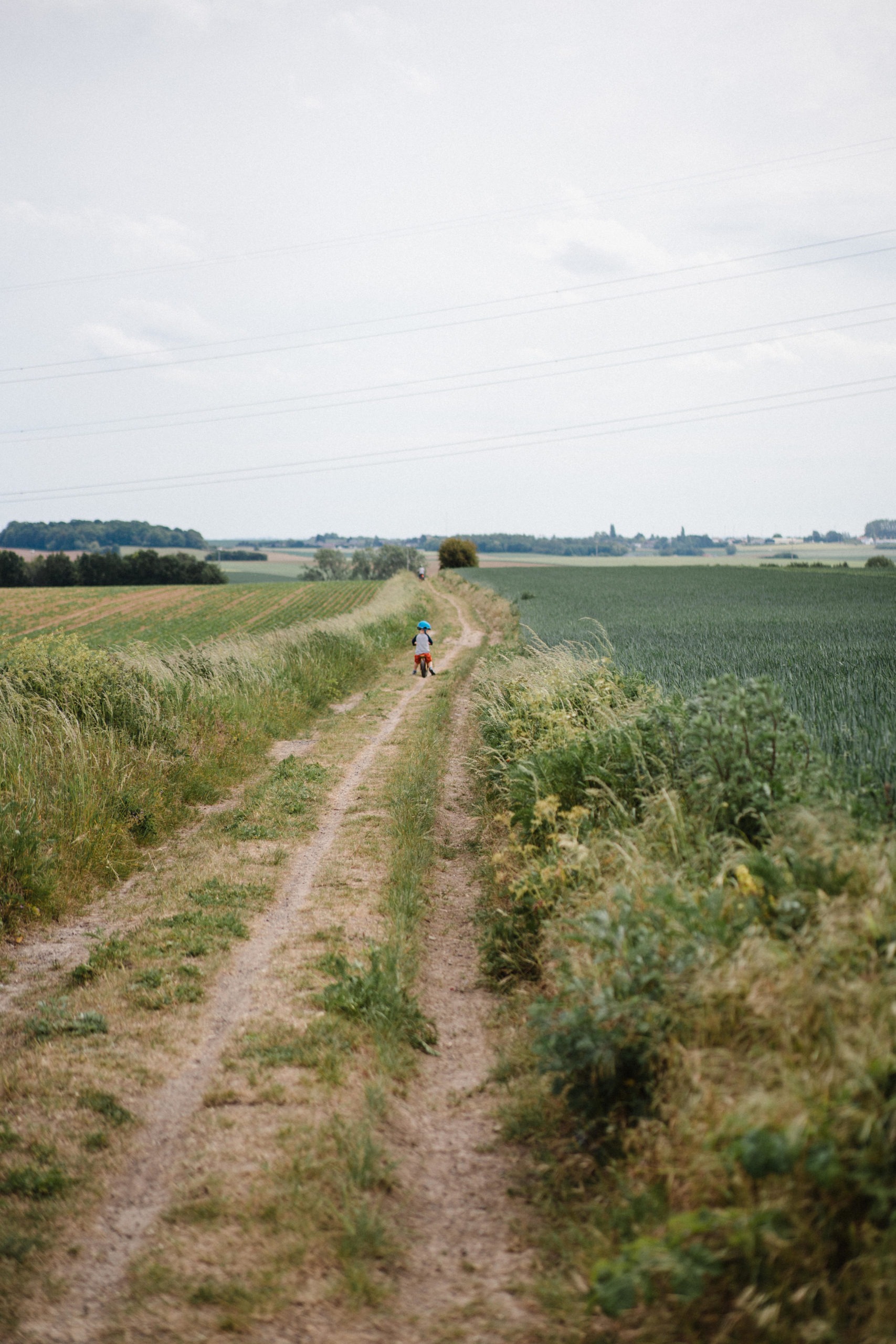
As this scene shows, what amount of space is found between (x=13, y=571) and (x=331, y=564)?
4540 centimetres

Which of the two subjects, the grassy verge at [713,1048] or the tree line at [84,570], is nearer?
the grassy verge at [713,1048]

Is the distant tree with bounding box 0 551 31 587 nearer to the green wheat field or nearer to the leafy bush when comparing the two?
the green wheat field

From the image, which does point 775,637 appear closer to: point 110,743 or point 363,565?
point 110,743

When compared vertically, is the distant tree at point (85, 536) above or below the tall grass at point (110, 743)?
above

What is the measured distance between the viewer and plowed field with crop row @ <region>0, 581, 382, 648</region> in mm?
41812

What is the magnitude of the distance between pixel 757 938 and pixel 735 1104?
826mm

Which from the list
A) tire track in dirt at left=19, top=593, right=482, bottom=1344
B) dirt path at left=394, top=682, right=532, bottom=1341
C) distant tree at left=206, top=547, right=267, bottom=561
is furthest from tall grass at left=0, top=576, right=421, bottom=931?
distant tree at left=206, top=547, right=267, bottom=561

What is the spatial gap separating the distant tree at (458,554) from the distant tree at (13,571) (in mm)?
45412

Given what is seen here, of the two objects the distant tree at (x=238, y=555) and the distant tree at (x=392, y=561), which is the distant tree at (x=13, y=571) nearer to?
the distant tree at (x=392, y=561)

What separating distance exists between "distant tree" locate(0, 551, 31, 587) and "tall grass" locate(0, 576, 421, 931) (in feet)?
265

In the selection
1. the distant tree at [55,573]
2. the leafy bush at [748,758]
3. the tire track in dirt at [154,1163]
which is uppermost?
the distant tree at [55,573]

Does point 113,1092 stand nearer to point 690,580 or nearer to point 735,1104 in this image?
point 735,1104

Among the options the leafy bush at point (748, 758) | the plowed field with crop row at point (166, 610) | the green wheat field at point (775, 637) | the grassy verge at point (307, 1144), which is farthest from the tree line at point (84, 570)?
the leafy bush at point (748, 758)

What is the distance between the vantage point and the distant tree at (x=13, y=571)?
8575 cm
